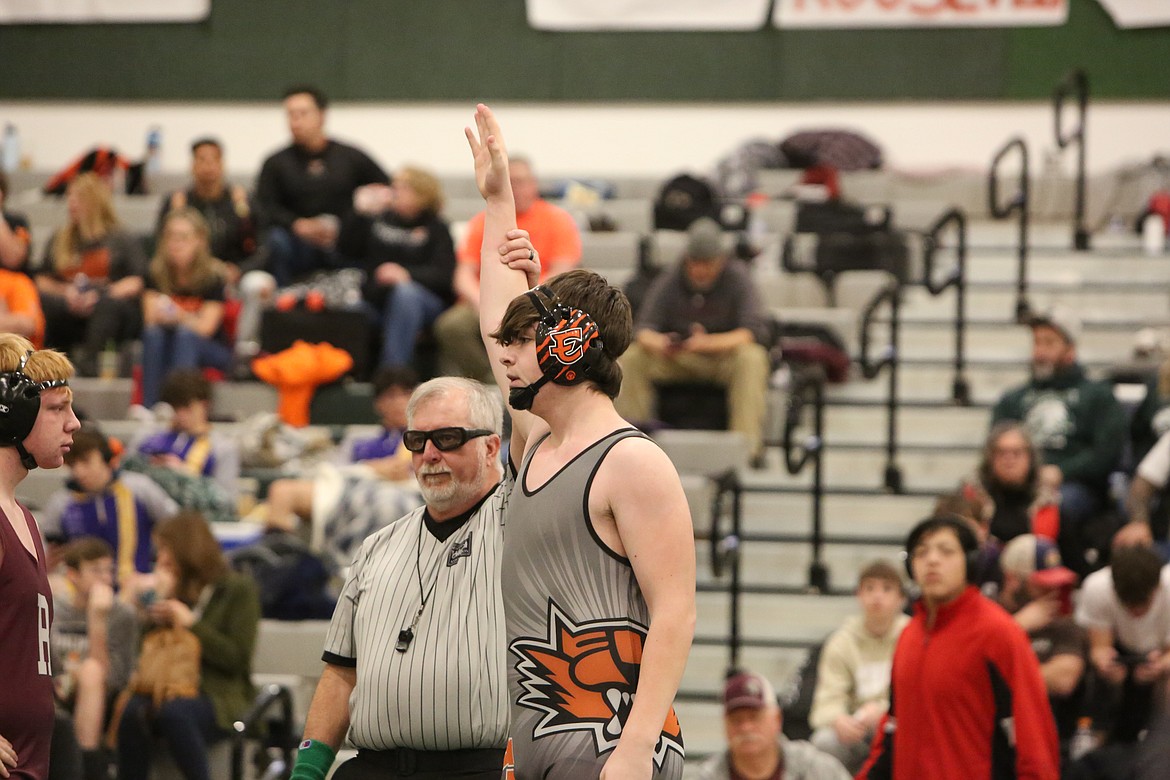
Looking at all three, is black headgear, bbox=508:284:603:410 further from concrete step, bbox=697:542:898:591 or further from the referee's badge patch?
concrete step, bbox=697:542:898:591

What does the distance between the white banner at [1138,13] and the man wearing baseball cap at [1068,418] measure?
18.3 feet

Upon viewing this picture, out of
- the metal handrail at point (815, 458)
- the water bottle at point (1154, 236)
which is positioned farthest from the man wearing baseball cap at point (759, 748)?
the water bottle at point (1154, 236)

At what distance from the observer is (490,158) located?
4121mm

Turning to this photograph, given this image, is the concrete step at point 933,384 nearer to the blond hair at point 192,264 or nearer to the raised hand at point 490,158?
the blond hair at point 192,264

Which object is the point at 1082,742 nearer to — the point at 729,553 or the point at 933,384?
the point at 729,553

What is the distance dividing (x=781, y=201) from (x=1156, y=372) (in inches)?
146

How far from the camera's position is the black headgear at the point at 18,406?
4.07 meters

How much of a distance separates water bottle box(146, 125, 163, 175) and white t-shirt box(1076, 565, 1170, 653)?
9.16m

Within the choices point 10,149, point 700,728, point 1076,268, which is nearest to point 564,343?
point 700,728

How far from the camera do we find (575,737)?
11.5 feet

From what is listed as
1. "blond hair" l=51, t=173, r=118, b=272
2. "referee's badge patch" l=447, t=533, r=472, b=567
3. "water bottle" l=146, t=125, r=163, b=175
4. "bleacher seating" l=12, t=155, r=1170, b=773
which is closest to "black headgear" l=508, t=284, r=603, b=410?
"referee's badge patch" l=447, t=533, r=472, b=567

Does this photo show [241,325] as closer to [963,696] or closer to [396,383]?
[396,383]

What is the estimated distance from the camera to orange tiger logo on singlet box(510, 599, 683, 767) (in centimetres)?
351

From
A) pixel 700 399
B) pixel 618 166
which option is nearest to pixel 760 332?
pixel 700 399
